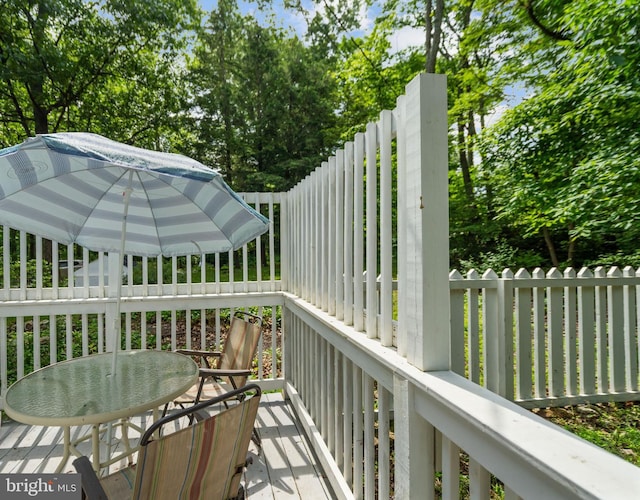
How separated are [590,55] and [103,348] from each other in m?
6.91

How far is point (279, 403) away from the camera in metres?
3.90

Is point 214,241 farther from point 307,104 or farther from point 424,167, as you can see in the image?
point 307,104

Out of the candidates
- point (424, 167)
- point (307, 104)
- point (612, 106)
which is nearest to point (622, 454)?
point (424, 167)

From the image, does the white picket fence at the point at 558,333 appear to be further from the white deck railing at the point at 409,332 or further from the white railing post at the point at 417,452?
the white railing post at the point at 417,452

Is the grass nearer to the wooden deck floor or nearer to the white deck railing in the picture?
the white deck railing

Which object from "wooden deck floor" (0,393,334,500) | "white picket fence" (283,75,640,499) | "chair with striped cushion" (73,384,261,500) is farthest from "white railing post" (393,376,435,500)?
"wooden deck floor" (0,393,334,500)

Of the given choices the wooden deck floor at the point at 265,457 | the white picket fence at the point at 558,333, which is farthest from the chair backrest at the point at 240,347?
the white picket fence at the point at 558,333

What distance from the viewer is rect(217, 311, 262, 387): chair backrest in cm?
289

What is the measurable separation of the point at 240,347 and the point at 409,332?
2012 millimetres

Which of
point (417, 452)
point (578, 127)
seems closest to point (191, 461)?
point (417, 452)

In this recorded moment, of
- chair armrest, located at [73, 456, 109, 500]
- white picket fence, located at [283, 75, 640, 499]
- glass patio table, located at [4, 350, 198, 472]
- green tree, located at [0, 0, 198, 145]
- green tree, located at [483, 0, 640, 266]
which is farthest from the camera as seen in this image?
green tree, located at [0, 0, 198, 145]

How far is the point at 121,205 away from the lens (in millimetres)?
2805

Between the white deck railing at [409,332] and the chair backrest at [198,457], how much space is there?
652 millimetres

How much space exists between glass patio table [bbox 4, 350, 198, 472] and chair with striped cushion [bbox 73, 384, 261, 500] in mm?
337
